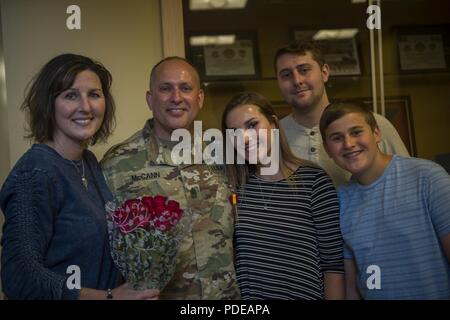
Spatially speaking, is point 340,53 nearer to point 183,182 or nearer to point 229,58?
point 229,58

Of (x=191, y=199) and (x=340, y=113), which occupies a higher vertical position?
(x=340, y=113)

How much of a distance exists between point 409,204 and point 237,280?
1.32 feet

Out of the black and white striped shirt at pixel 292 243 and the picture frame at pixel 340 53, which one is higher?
the picture frame at pixel 340 53

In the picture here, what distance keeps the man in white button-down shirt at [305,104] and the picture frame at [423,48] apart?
0.64 ft

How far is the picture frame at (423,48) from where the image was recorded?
1280 millimetres

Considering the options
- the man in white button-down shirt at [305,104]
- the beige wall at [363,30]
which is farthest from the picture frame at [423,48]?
the man in white button-down shirt at [305,104]

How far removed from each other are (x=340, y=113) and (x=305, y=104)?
0.11 meters

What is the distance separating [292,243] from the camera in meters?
1.07

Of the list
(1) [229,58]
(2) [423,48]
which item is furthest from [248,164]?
(2) [423,48]

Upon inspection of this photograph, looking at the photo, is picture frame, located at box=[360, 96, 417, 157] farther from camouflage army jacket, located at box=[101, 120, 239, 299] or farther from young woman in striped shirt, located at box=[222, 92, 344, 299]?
camouflage army jacket, located at box=[101, 120, 239, 299]

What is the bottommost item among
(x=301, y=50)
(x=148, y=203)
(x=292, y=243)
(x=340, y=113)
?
(x=292, y=243)

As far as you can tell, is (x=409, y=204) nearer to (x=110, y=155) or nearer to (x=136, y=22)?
(x=110, y=155)

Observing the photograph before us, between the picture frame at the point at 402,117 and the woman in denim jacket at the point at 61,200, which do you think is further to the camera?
the picture frame at the point at 402,117

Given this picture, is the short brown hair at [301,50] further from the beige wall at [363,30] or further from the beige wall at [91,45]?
the beige wall at [91,45]
